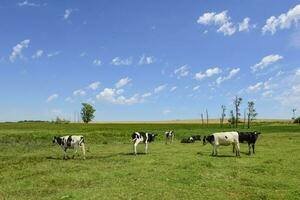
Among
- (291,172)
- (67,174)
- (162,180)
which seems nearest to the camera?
(162,180)

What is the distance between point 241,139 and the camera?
4097 cm

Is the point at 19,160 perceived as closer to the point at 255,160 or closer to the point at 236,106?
the point at 255,160

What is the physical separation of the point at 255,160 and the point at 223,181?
10345 millimetres

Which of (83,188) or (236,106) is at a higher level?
(236,106)

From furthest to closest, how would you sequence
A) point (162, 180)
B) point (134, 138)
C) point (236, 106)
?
point (236, 106) < point (134, 138) < point (162, 180)

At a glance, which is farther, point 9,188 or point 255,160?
point 255,160

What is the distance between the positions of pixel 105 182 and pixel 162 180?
10.4ft

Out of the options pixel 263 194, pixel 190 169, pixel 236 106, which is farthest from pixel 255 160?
pixel 236 106

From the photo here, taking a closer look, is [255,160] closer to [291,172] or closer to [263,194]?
[291,172]

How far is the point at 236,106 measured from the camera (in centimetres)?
17188

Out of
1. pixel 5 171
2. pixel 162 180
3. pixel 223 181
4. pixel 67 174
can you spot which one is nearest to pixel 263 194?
pixel 223 181

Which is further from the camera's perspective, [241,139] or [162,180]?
[241,139]

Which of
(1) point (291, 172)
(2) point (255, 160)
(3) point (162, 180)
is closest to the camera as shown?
(3) point (162, 180)

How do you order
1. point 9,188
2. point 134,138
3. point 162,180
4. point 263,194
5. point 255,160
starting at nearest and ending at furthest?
point 263,194 → point 9,188 → point 162,180 → point 255,160 → point 134,138
